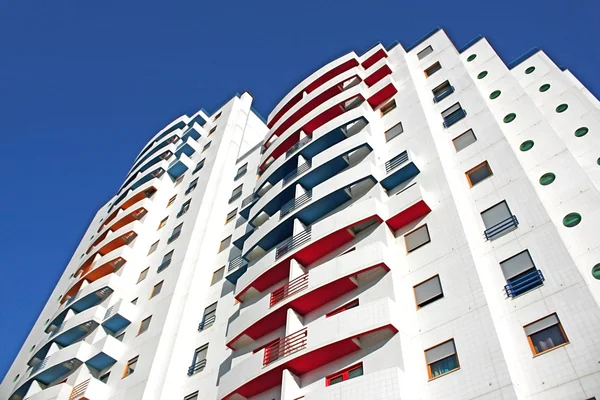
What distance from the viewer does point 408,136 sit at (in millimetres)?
28000

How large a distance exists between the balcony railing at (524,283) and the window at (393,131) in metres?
13.2

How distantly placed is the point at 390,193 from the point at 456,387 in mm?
11288

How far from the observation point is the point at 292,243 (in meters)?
25.2

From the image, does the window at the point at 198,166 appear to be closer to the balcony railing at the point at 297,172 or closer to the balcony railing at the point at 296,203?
the balcony railing at the point at 297,172

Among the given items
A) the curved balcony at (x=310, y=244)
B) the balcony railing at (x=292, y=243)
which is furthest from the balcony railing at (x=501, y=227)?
the balcony railing at (x=292, y=243)

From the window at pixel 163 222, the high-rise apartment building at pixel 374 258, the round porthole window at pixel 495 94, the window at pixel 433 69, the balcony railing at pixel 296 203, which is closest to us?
the high-rise apartment building at pixel 374 258

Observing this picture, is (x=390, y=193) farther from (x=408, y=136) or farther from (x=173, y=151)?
(x=173, y=151)

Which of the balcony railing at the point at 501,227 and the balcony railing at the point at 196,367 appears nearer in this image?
the balcony railing at the point at 501,227

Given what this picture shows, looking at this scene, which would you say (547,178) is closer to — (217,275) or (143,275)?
(217,275)

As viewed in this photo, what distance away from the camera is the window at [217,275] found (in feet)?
103

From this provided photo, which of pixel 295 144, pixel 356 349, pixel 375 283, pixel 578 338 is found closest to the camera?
pixel 578 338

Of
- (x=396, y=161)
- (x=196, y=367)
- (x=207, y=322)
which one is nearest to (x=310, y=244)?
(x=396, y=161)

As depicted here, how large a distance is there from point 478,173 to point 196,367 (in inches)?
685

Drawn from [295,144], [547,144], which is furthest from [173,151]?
[547,144]
